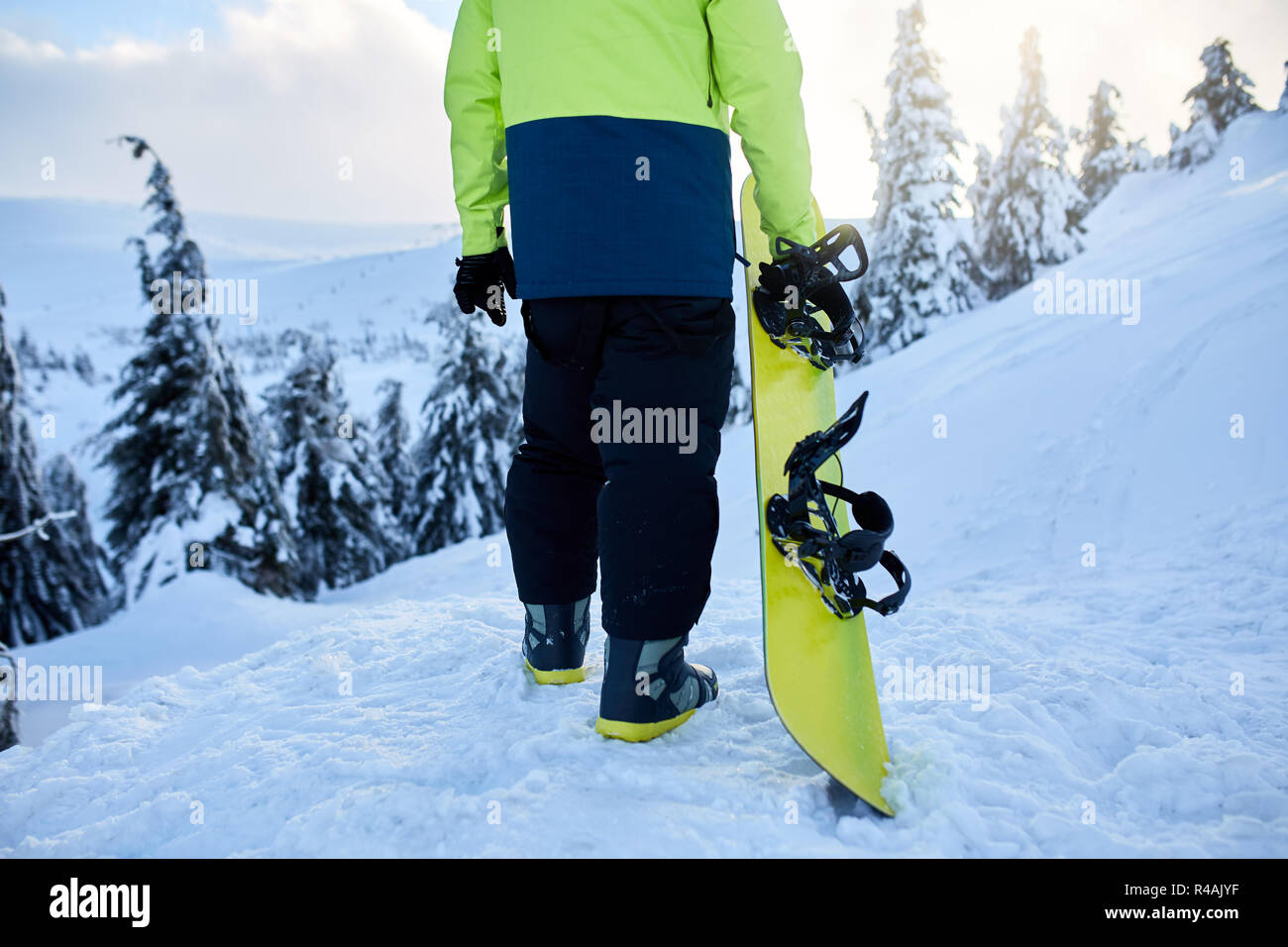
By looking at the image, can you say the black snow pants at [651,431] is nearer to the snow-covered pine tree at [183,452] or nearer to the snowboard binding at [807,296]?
the snowboard binding at [807,296]

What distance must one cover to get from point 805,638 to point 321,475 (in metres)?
19.5

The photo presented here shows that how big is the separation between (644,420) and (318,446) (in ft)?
62.7

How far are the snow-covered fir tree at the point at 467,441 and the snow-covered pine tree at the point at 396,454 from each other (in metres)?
4.56

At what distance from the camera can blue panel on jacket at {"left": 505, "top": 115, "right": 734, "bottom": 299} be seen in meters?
2.01

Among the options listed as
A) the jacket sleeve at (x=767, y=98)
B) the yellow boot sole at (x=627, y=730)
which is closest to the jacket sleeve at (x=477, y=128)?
the jacket sleeve at (x=767, y=98)

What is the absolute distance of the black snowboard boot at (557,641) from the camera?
2514 mm

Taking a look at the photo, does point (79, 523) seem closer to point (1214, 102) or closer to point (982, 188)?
point (982, 188)

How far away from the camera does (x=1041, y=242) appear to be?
24.4 metres

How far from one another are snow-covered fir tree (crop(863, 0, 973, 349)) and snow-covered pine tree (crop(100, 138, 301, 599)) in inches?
651

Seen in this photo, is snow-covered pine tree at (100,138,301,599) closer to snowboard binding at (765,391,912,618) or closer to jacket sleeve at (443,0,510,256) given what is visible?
jacket sleeve at (443,0,510,256)
